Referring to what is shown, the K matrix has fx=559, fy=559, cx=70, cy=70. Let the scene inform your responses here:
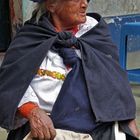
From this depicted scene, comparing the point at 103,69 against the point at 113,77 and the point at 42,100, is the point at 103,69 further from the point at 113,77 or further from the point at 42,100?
the point at 42,100

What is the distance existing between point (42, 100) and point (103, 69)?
14.8 inches

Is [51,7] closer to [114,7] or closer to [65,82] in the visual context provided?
[65,82]

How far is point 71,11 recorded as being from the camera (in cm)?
312

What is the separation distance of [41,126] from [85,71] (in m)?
0.40

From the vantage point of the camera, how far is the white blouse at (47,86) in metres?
3.05

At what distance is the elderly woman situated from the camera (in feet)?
9.87

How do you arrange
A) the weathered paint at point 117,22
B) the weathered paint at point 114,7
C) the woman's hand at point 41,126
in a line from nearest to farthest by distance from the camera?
1. the woman's hand at point 41,126
2. the weathered paint at point 117,22
3. the weathered paint at point 114,7

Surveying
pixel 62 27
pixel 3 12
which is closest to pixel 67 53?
pixel 62 27

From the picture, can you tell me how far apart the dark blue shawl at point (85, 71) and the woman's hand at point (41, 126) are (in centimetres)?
14

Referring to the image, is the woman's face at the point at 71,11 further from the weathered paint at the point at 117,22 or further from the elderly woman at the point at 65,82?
the weathered paint at the point at 117,22

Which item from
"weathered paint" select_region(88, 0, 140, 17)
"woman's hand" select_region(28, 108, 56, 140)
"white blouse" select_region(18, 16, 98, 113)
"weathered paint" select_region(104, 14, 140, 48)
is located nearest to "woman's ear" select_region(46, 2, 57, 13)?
"white blouse" select_region(18, 16, 98, 113)

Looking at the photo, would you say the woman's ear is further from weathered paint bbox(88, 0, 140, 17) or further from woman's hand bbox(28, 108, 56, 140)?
weathered paint bbox(88, 0, 140, 17)

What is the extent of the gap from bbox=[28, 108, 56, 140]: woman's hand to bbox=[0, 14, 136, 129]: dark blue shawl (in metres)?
0.14

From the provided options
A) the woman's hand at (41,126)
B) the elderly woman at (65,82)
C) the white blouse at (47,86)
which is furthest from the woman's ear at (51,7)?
the woman's hand at (41,126)
